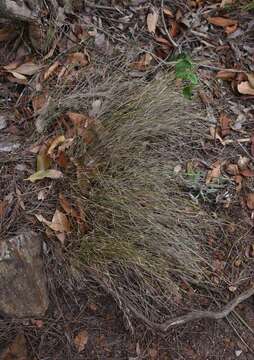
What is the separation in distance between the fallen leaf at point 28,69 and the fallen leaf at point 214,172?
3.09ft

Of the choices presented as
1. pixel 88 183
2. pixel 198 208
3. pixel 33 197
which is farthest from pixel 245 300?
pixel 33 197

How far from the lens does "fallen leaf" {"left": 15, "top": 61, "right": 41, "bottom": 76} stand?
2.23m

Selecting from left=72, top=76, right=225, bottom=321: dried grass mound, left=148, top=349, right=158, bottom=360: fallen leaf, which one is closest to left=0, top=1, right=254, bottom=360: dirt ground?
left=148, top=349, right=158, bottom=360: fallen leaf

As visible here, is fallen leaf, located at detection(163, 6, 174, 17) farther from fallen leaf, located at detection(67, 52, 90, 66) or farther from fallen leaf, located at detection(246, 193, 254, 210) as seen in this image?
fallen leaf, located at detection(246, 193, 254, 210)

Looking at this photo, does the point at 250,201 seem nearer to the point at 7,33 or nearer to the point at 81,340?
the point at 81,340

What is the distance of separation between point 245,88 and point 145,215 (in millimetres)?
844

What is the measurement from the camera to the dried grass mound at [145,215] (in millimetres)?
2119

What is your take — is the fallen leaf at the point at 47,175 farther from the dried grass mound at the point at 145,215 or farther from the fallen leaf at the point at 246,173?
the fallen leaf at the point at 246,173

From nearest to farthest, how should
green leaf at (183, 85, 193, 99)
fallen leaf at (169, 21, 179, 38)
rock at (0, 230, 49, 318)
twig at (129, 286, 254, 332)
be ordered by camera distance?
rock at (0, 230, 49, 318), twig at (129, 286, 254, 332), green leaf at (183, 85, 193, 99), fallen leaf at (169, 21, 179, 38)

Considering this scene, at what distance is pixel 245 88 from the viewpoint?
2434mm

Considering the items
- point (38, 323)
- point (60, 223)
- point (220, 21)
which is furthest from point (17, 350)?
point (220, 21)

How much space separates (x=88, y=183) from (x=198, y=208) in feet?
1.72

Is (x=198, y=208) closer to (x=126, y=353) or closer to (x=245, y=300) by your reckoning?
(x=245, y=300)

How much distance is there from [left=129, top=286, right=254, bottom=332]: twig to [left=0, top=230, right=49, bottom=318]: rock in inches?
16.2
